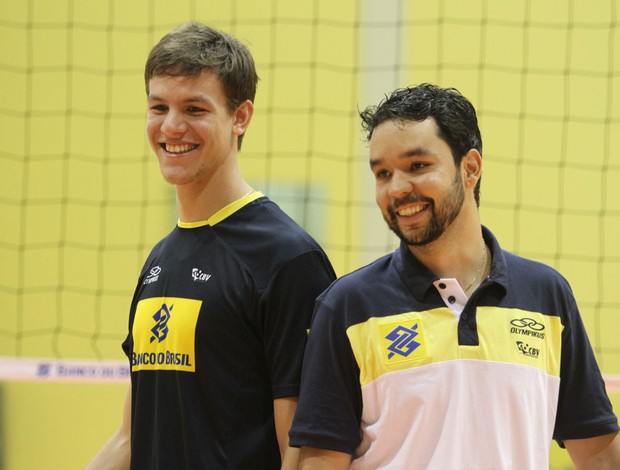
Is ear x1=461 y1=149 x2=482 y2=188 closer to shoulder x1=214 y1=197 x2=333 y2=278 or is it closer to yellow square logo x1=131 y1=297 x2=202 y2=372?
shoulder x1=214 y1=197 x2=333 y2=278

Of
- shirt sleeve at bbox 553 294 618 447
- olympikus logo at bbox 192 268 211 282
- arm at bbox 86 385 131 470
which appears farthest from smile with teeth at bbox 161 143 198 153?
shirt sleeve at bbox 553 294 618 447

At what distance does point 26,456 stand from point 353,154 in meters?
2.51

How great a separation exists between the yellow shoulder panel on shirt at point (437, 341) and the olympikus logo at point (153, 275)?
54cm

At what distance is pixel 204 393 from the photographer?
2092 mm

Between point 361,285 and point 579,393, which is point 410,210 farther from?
point 579,393

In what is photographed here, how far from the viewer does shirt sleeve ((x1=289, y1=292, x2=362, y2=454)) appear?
193cm

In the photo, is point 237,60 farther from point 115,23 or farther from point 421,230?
point 115,23

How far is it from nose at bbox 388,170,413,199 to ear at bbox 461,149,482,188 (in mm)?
152

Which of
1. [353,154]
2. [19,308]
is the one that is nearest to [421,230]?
[353,154]

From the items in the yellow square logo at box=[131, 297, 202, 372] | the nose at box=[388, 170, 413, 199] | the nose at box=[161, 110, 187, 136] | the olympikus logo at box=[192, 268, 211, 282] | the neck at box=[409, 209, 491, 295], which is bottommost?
the yellow square logo at box=[131, 297, 202, 372]

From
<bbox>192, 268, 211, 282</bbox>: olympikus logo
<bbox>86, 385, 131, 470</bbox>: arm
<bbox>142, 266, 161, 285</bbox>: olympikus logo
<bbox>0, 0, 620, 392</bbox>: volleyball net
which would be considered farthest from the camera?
<bbox>0, 0, 620, 392</bbox>: volleyball net

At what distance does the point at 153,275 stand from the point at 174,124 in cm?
37

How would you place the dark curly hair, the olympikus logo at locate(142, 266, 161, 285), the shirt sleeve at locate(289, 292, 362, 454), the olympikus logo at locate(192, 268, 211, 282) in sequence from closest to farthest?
the shirt sleeve at locate(289, 292, 362, 454) < the dark curly hair < the olympikus logo at locate(192, 268, 211, 282) < the olympikus logo at locate(142, 266, 161, 285)

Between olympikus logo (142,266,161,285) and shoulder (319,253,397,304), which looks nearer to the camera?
shoulder (319,253,397,304)
